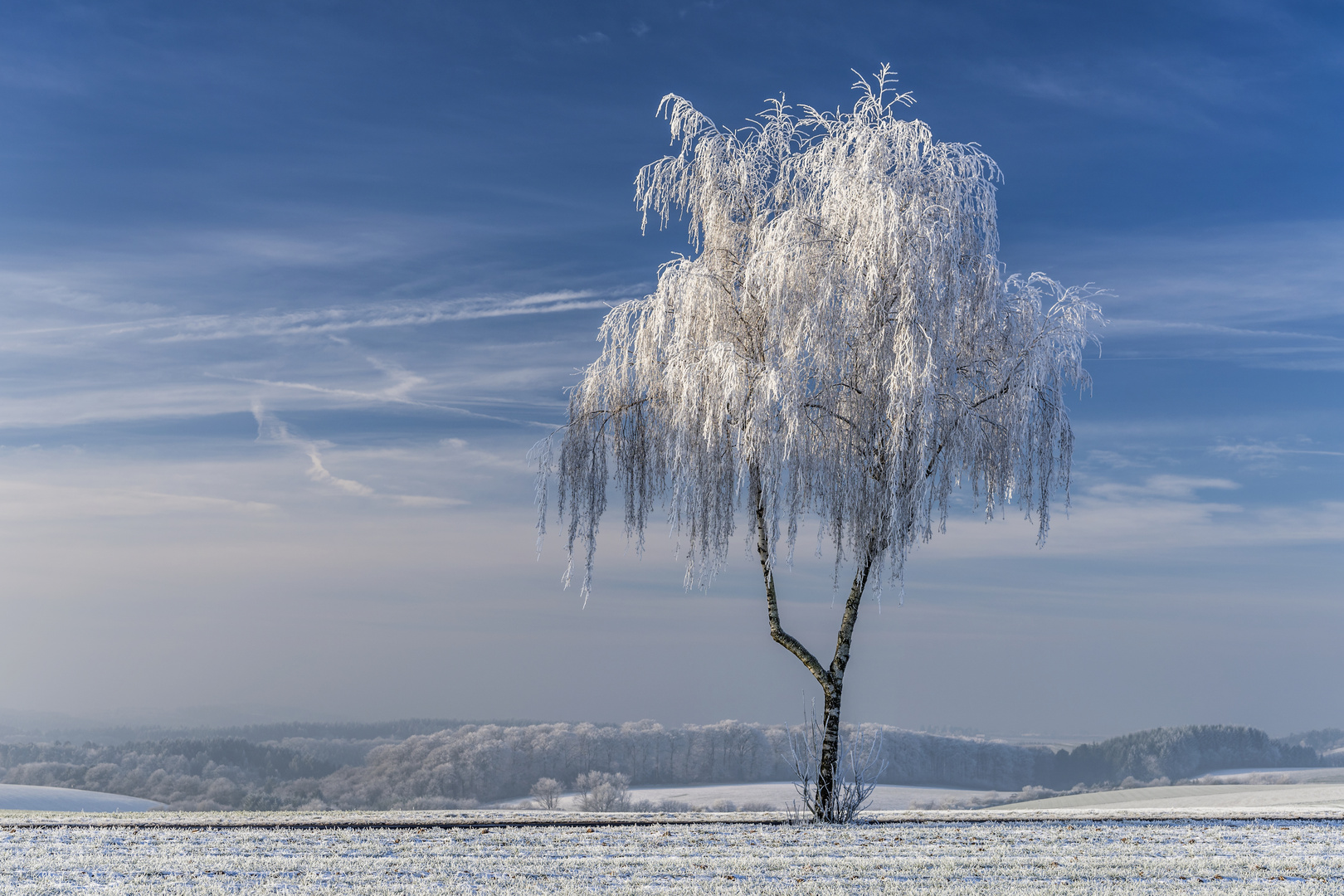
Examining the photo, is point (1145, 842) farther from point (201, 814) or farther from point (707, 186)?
point (201, 814)

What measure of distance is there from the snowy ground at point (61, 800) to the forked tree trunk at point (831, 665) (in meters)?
16.0

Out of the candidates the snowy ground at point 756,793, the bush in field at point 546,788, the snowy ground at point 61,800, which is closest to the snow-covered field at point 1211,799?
the snowy ground at point 756,793

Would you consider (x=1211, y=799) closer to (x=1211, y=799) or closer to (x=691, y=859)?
(x=1211, y=799)

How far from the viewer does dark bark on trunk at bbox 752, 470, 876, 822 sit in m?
11.7

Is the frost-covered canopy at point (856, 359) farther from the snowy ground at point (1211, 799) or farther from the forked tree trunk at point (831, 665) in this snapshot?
the snowy ground at point (1211, 799)

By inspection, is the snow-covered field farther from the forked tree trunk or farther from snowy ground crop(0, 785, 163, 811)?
snowy ground crop(0, 785, 163, 811)

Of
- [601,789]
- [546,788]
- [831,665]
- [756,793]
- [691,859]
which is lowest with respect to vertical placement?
[756,793]

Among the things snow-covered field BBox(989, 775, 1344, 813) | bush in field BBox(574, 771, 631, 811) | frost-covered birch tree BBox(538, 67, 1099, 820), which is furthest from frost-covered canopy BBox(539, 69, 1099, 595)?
bush in field BBox(574, 771, 631, 811)

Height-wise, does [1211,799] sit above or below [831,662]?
below

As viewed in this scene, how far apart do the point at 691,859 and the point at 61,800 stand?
2029cm

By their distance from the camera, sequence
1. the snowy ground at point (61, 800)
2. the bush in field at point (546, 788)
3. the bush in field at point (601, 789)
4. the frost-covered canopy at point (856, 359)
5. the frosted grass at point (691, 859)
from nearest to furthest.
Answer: the frosted grass at point (691, 859), the frost-covered canopy at point (856, 359), the snowy ground at point (61, 800), the bush in field at point (601, 789), the bush in field at point (546, 788)

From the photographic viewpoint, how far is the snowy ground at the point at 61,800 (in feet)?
68.1

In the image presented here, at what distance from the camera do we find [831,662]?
12.2 m

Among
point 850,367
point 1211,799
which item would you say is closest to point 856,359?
point 850,367
